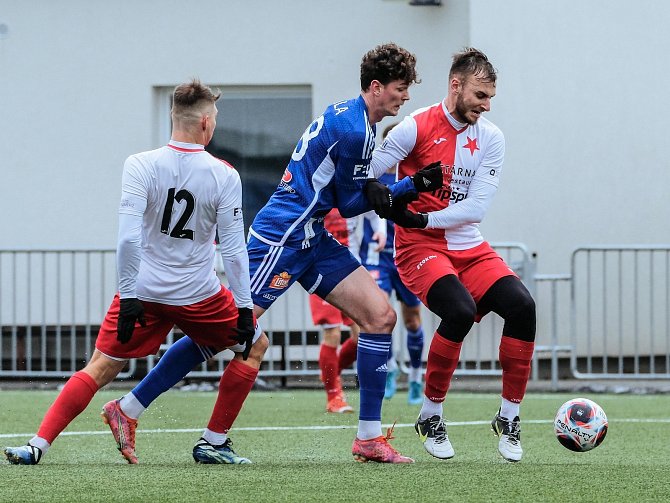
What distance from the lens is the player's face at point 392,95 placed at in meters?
6.45

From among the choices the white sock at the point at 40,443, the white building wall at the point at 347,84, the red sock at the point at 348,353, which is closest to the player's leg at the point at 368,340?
the white sock at the point at 40,443

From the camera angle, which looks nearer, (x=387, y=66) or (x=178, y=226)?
(x=178, y=226)

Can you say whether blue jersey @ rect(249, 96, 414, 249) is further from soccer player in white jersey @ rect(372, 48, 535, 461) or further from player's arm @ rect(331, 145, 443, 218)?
soccer player in white jersey @ rect(372, 48, 535, 461)

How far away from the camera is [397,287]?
1126 cm

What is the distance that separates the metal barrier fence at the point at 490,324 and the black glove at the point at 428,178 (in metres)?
6.12

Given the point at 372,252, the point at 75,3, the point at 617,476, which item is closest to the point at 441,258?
the point at 617,476

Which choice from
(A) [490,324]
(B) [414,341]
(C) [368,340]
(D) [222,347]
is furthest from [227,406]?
(A) [490,324]

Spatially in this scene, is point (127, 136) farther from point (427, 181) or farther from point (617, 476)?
point (617, 476)

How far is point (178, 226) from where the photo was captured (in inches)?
239

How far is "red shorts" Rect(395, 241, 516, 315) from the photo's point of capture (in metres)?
6.67

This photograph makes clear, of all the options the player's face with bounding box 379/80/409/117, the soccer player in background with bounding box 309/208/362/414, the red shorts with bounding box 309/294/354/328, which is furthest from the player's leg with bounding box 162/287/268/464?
the red shorts with bounding box 309/294/354/328

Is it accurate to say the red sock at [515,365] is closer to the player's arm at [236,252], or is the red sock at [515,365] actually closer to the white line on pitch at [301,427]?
the player's arm at [236,252]

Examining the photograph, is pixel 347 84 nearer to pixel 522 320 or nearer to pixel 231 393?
pixel 522 320

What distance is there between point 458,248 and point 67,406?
217 cm
